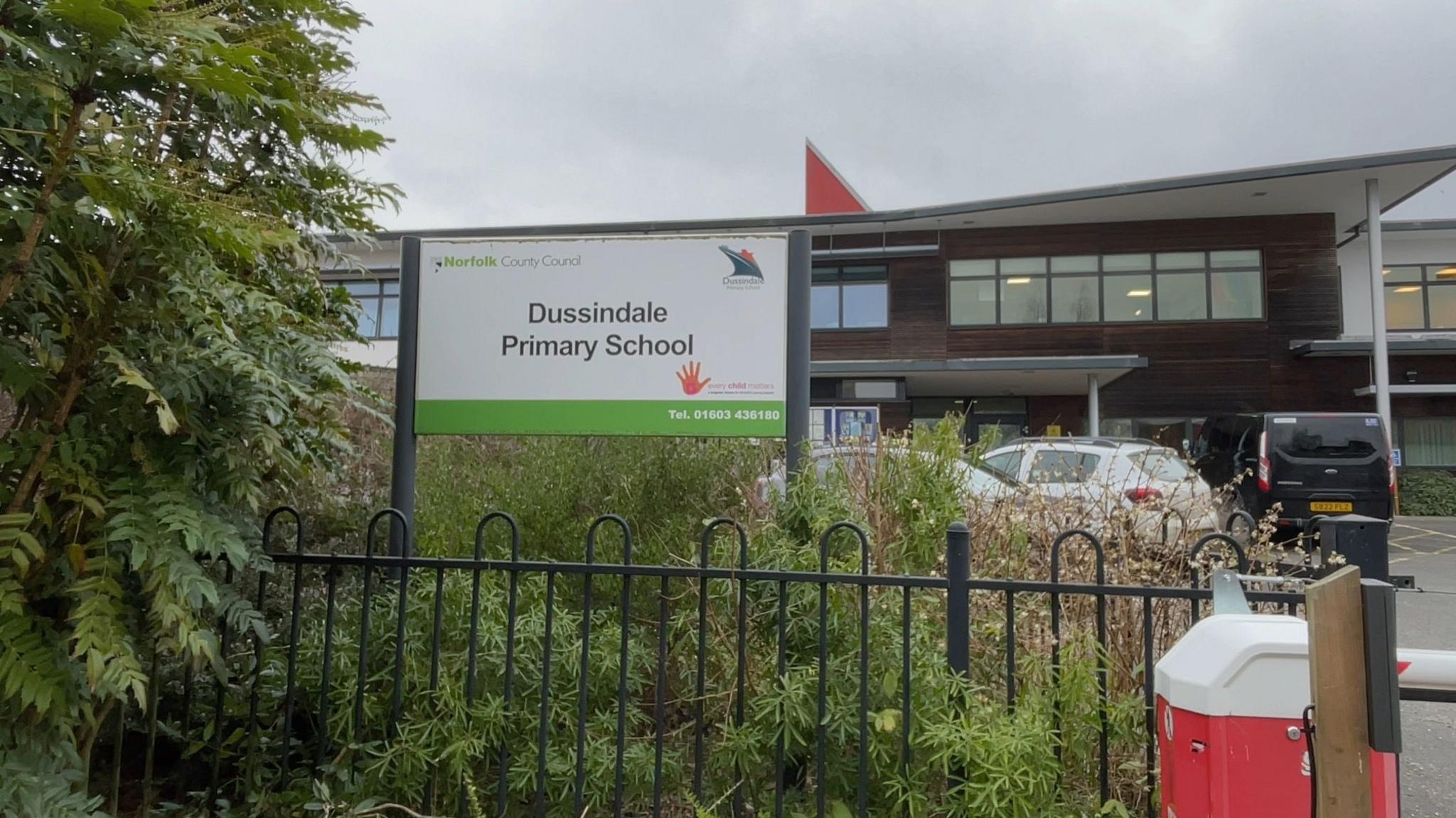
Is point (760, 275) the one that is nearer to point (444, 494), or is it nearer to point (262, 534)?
point (444, 494)

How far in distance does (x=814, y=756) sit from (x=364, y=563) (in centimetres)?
175

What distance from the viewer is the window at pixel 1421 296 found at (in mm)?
20625

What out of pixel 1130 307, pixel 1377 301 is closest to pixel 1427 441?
pixel 1377 301

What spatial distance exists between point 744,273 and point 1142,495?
83.0 inches

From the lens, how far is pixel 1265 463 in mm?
11133

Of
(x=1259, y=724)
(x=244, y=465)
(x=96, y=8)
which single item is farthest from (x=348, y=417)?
(x=1259, y=724)

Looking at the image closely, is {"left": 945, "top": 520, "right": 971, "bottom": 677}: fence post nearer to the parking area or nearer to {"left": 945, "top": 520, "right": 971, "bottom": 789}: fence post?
{"left": 945, "top": 520, "right": 971, "bottom": 789}: fence post

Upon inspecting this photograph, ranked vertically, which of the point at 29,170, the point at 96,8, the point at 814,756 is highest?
the point at 96,8

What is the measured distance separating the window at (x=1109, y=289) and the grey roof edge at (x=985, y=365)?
216 cm

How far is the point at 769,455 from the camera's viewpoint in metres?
3.82

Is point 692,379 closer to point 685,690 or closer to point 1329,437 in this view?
point 685,690

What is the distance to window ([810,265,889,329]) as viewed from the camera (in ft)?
65.7

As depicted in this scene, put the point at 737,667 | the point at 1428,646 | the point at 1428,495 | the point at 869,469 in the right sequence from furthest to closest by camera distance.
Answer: the point at 1428,495 < the point at 1428,646 < the point at 869,469 < the point at 737,667

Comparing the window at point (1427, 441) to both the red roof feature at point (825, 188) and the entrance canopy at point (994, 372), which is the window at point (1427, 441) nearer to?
the entrance canopy at point (994, 372)
